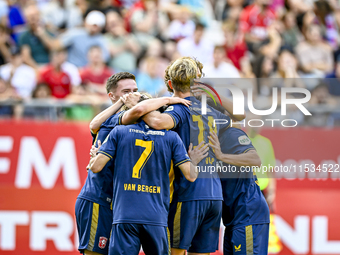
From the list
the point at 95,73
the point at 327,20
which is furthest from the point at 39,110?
the point at 327,20

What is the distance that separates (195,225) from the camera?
4988mm

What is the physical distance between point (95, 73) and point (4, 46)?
7.15 feet

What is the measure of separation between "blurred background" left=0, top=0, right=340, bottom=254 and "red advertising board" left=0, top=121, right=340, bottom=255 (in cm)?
2

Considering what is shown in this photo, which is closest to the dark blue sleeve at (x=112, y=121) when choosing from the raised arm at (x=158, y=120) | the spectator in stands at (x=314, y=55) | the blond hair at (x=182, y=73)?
the raised arm at (x=158, y=120)

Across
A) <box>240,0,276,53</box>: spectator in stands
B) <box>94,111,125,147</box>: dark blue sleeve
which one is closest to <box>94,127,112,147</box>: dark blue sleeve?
<box>94,111,125,147</box>: dark blue sleeve

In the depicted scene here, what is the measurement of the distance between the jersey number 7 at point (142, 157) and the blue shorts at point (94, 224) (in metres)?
0.67

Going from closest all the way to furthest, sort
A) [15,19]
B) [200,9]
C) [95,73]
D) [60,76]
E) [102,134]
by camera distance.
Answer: [102,134], [60,76], [95,73], [15,19], [200,9]

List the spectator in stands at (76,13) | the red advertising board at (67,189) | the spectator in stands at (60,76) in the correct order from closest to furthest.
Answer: the red advertising board at (67,189) → the spectator in stands at (60,76) → the spectator in stands at (76,13)

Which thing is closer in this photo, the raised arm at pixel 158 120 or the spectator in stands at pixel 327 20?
the raised arm at pixel 158 120

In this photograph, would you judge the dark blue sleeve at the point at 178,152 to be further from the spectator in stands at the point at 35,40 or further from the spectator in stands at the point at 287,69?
the spectator in stands at the point at 35,40

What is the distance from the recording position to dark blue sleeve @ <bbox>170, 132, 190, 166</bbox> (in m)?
4.82

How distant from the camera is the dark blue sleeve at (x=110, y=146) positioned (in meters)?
4.82

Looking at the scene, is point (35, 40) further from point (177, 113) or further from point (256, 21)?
point (177, 113)

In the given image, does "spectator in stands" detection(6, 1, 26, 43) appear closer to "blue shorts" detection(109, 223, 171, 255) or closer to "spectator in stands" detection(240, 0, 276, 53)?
"spectator in stands" detection(240, 0, 276, 53)
